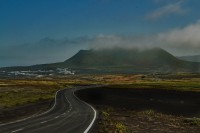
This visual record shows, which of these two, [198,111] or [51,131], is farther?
[198,111]

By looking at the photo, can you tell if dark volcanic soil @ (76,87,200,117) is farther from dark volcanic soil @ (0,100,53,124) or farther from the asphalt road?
the asphalt road

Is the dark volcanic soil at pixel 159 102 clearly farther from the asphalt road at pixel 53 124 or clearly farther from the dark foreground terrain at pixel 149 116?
the asphalt road at pixel 53 124

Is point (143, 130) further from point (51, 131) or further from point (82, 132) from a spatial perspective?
point (51, 131)

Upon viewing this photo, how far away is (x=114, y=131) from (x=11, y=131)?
882 centimetres

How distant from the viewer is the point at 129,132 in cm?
3100

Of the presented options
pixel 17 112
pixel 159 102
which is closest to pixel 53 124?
pixel 17 112

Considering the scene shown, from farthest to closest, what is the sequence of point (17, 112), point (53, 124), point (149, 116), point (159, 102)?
point (159, 102) → point (17, 112) → point (149, 116) → point (53, 124)

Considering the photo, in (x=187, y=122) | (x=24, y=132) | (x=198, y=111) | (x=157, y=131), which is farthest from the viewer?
(x=198, y=111)

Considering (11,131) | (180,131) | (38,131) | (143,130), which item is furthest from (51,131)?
(180,131)

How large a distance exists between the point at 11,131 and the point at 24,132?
148 cm

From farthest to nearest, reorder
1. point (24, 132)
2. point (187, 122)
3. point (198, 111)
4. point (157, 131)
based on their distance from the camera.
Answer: point (198, 111), point (187, 122), point (157, 131), point (24, 132)

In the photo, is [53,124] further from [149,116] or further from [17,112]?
[17,112]

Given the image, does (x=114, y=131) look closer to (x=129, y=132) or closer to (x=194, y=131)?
(x=129, y=132)

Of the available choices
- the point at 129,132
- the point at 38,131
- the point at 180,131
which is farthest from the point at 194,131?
the point at 38,131
